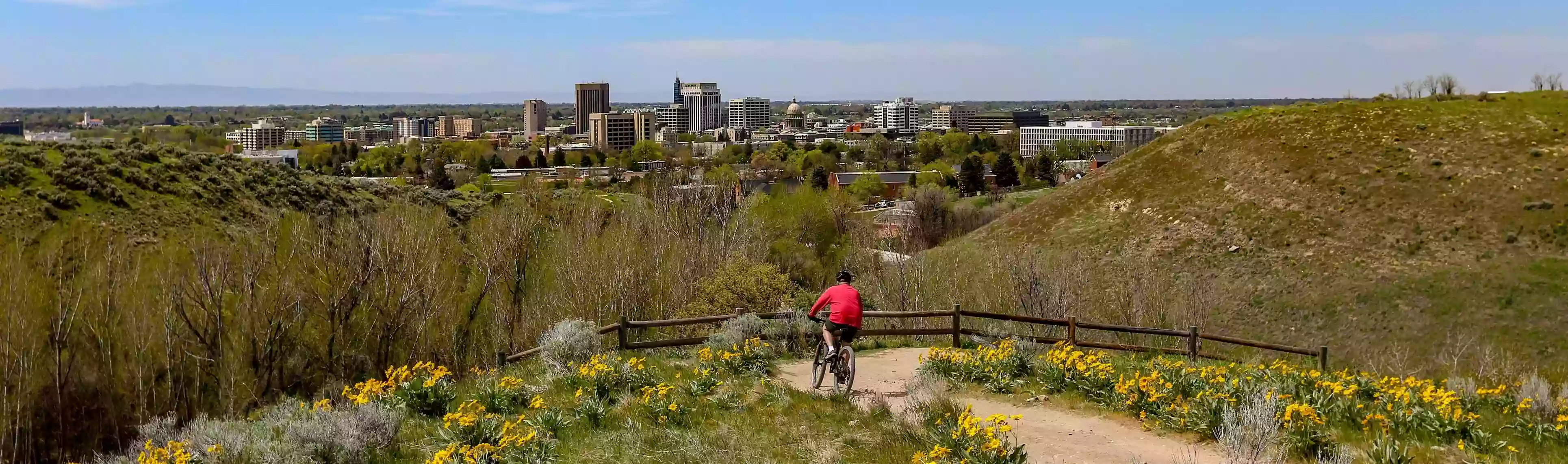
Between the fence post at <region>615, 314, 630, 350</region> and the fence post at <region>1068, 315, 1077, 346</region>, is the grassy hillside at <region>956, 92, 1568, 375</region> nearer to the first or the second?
the fence post at <region>1068, 315, 1077, 346</region>

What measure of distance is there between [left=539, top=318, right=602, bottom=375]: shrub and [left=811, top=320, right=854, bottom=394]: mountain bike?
3.47 m

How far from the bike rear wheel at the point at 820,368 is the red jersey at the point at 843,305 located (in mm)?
600

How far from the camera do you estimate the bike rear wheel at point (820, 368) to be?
13109 mm

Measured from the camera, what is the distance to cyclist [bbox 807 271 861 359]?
12586 millimetres

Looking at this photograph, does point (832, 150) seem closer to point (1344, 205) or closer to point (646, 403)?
point (1344, 205)

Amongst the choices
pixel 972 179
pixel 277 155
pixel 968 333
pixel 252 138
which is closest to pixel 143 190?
pixel 968 333

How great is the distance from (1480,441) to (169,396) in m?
21.9

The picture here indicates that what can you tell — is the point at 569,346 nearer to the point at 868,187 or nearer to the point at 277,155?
the point at 868,187

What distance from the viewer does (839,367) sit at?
12.8 metres

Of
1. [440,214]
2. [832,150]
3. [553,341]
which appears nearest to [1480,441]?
[553,341]

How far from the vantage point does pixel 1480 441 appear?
31.6ft

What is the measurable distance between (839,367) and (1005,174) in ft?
332

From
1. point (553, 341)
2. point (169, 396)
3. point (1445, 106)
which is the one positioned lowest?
point (169, 396)

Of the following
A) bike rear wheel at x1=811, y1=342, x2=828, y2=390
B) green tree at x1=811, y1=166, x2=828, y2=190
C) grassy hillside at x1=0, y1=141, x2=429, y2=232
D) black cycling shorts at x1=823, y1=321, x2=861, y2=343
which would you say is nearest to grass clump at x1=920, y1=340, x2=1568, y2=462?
bike rear wheel at x1=811, y1=342, x2=828, y2=390
